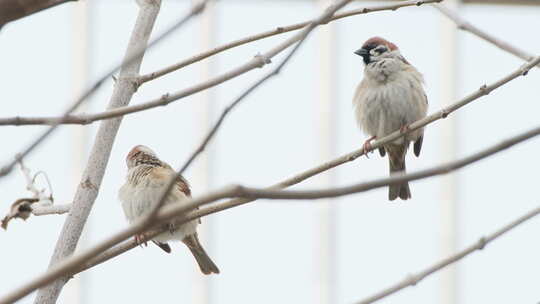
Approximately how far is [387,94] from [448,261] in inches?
109

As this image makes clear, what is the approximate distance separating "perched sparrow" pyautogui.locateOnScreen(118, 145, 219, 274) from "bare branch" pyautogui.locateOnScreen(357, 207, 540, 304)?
7.86 ft

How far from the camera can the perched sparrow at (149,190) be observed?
3807 millimetres

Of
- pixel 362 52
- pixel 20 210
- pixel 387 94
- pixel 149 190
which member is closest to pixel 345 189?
pixel 20 210

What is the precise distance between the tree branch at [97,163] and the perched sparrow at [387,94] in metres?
2.20

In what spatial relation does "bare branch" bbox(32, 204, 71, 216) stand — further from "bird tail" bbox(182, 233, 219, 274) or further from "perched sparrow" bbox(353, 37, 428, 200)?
"bird tail" bbox(182, 233, 219, 274)

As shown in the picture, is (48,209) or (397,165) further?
(397,165)

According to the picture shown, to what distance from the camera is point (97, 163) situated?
5.71 ft

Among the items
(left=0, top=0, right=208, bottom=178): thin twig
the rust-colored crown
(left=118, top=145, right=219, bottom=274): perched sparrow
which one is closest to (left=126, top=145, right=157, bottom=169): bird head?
(left=118, top=145, right=219, bottom=274): perched sparrow

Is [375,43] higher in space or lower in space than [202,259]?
higher

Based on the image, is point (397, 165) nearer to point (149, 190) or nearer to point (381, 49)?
point (381, 49)

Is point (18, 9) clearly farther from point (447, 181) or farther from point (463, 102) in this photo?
point (447, 181)

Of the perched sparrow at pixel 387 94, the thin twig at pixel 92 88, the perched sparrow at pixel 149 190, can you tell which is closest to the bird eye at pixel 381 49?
the perched sparrow at pixel 387 94

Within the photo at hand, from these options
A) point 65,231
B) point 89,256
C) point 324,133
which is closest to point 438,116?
point 65,231

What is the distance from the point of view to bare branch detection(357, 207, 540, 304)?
1176mm
